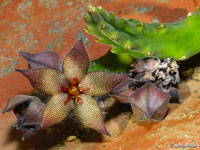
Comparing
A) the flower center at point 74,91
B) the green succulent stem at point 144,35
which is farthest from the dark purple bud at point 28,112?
the green succulent stem at point 144,35

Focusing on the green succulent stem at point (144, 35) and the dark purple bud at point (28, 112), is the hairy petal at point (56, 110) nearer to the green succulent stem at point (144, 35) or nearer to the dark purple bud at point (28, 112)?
the dark purple bud at point (28, 112)

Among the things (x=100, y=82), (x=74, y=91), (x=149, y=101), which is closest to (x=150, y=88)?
(x=149, y=101)

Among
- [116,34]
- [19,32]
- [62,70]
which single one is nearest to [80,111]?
[62,70]

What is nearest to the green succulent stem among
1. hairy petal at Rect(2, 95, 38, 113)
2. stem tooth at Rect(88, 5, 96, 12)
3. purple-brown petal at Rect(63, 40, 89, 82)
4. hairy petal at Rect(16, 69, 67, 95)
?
stem tooth at Rect(88, 5, 96, 12)

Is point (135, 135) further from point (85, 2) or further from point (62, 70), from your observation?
point (85, 2)

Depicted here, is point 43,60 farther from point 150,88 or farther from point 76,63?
point 150,88

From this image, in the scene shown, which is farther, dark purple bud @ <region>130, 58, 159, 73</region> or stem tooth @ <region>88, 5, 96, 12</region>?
dark purple bud @ <region>130, 58, 159, 73</region>

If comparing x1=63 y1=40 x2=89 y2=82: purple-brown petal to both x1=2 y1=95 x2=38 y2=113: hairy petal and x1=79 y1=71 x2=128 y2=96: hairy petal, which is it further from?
x1=2 y1=95 x2=38 y2=113: hairy petal
